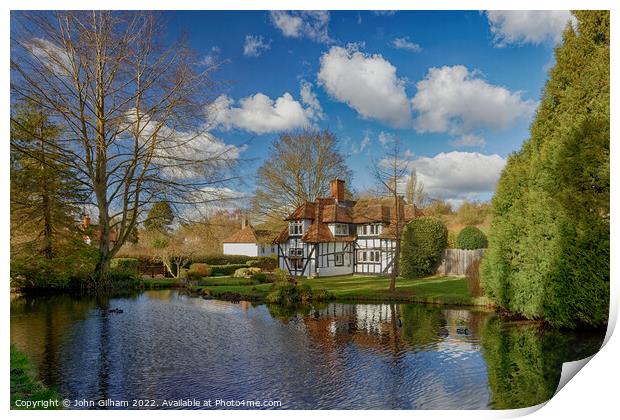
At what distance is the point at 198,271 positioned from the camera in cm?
799

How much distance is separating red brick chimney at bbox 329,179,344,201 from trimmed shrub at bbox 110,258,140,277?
388 centimetres

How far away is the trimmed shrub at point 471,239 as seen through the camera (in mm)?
8445

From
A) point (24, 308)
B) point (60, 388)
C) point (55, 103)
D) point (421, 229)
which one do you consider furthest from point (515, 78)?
point (24, 308)

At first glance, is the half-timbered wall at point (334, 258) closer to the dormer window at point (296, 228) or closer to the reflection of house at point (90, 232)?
the dormer window at point (296, 228)

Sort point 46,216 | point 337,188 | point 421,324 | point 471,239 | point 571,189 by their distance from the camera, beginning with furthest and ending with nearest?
point 471,239 → point 421,324 → point 337,188 → point 571,189 → point 46,216

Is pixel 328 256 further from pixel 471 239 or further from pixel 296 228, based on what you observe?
pixel 471 239

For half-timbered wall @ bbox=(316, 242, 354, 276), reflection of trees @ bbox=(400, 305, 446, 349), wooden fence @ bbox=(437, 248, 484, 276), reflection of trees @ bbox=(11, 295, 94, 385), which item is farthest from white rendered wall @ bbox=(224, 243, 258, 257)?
wooden fence @ bbox=(437, 248, 484, 276)

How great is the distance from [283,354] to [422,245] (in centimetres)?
425

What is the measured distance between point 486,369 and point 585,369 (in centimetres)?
135

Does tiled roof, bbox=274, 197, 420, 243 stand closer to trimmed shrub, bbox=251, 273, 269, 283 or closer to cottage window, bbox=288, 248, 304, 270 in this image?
cottage window, bbox=288, 248, 304, 270

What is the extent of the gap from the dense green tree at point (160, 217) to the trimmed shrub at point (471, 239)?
5.96 metres

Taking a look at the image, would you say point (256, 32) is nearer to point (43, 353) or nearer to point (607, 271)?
point (43, 353)

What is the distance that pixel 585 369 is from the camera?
511cm

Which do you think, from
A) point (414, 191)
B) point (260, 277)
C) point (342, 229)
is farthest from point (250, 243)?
point (414, 191)
